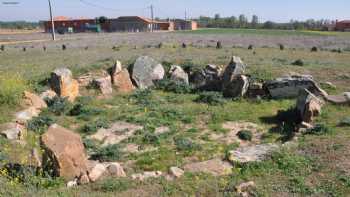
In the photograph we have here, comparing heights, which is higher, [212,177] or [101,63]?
[101,63]

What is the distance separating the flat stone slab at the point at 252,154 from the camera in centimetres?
663

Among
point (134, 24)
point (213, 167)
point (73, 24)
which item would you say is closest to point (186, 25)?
point (134, 24)

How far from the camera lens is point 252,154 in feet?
22.7

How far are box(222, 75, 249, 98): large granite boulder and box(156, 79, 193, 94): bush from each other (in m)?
1.37

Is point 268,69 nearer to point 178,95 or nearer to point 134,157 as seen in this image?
point 178,95

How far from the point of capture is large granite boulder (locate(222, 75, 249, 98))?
12.3 m

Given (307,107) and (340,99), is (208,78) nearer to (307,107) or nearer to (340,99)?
(340,99)

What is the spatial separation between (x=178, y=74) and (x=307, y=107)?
6.07 m

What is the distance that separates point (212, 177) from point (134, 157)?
7.21 ft

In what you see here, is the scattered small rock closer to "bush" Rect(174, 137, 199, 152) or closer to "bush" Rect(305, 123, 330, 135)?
"bush" Rect(174, 137, 199, 152)

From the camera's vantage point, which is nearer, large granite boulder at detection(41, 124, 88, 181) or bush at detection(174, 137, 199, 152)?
large granite boulder at detection(41, 124, 88, 181)

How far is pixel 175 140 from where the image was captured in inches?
336

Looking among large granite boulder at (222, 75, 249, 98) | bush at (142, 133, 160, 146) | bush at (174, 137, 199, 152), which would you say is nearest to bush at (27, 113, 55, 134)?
bush at (142, 133, 160, 146)

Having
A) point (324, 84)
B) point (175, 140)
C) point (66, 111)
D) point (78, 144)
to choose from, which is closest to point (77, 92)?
point (66, 111)
